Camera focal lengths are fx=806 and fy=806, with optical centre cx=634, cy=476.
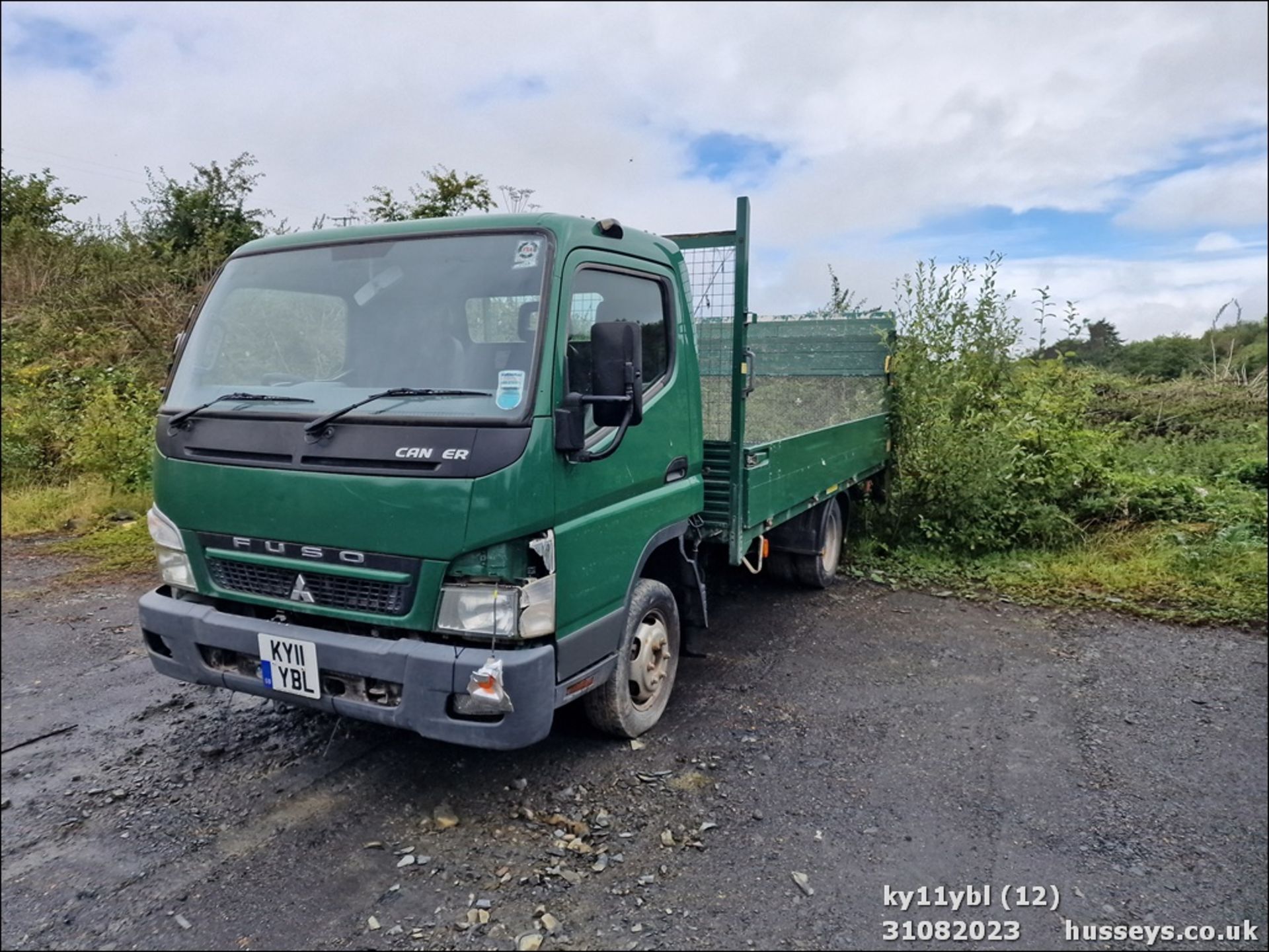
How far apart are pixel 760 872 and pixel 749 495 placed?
75.3 inches

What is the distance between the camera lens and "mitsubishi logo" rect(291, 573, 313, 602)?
9.57 ft

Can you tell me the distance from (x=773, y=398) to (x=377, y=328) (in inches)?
138

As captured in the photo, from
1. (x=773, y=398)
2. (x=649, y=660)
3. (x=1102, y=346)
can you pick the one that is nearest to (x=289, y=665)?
(x=649, y=660)

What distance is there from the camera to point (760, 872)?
277 cm

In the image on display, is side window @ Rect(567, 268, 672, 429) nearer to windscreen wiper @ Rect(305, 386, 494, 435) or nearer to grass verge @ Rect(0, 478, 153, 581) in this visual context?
windscreen wiper @ Rect(305, 386, 494, 435)

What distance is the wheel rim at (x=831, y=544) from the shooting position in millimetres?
6191

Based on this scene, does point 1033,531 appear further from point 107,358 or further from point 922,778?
point 107,358

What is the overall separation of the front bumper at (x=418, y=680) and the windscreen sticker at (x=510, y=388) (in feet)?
2.77

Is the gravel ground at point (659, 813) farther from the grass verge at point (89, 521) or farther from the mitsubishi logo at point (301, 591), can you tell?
the grass verge at point (89, 521)

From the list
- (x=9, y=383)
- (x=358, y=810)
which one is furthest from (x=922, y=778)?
(x=9, y=383)

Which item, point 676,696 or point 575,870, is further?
point 676,696

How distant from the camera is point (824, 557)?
626cm

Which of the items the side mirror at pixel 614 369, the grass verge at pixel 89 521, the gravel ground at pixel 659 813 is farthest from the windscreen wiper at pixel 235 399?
the grass verge at pixel 89 521

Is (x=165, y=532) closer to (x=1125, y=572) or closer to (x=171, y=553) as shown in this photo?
(x=171, y=553)
